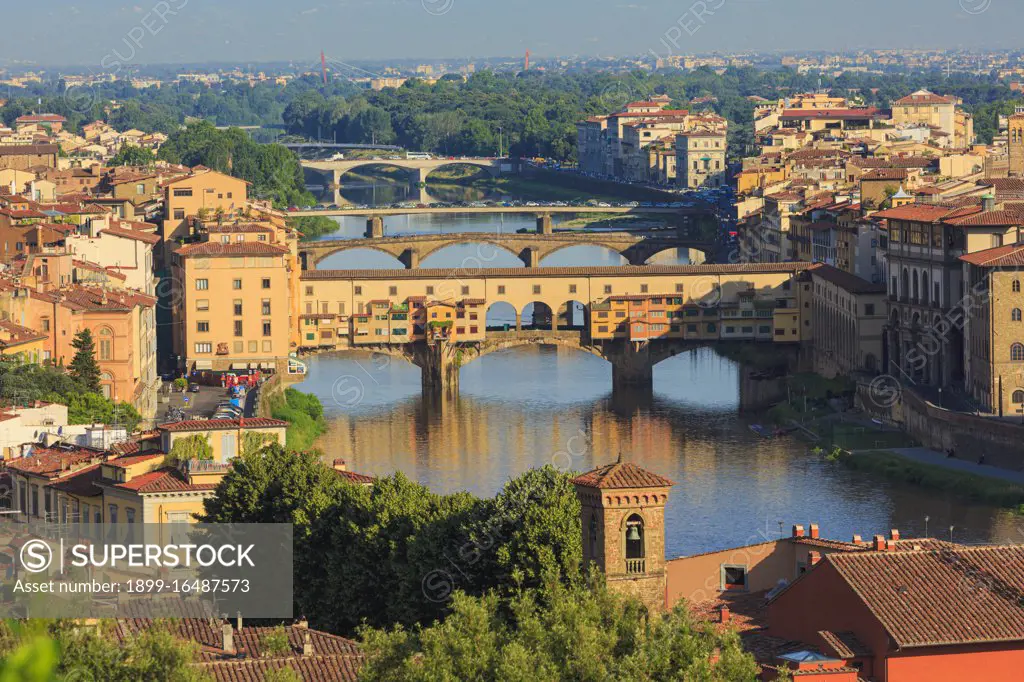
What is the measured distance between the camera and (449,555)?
16797 millimetres

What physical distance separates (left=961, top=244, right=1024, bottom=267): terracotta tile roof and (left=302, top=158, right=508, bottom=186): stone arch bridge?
51989mm

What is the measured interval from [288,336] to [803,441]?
945 cm

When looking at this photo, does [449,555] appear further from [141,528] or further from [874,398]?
[874,398]

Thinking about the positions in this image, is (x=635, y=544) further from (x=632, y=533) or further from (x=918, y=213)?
(x=918, y=213)

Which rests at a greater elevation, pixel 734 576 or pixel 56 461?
pixel 56 461

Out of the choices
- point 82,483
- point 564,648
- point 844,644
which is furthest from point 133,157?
point 564,648

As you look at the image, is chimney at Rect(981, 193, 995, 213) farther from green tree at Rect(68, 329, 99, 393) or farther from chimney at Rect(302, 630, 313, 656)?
chimney at Rect(302, 630, 313, 656)

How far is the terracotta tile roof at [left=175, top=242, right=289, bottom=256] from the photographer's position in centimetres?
3878

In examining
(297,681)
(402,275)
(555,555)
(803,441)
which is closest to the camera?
(297,681)

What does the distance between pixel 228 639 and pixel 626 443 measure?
59.7ft

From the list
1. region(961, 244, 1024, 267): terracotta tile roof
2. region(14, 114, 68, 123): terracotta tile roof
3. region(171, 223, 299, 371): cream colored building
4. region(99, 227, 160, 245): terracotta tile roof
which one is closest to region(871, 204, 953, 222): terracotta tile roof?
region(961, 244, 1024, 267): terracotta tile roof

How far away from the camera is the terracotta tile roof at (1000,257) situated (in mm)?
32281

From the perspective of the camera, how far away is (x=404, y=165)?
86.9 metres

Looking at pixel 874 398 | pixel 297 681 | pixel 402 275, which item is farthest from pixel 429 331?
pixel 297 681
